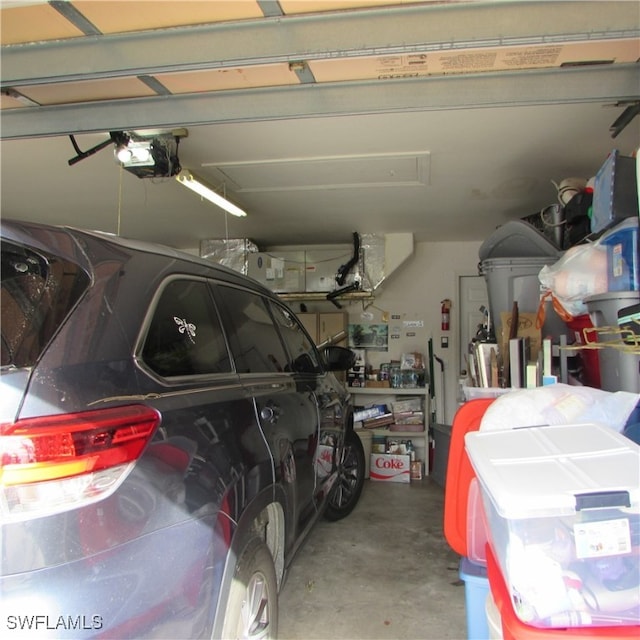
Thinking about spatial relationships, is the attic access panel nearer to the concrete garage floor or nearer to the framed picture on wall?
the framed picture on wall

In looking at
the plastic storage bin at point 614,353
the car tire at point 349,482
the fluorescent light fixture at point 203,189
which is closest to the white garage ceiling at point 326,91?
the fluorescent light fixture at point 203,189

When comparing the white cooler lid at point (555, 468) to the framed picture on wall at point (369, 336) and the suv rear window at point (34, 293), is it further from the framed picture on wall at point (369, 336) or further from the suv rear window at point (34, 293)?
the framed picture on wall at point (369, 336)

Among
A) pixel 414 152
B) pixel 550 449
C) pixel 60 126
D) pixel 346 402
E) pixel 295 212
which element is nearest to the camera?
pixel 550 449

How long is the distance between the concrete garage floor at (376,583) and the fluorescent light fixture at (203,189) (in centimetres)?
276

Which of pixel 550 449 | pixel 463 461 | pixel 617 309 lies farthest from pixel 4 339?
pixel 617 309

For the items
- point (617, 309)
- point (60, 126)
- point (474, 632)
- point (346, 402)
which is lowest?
point (474, 632)

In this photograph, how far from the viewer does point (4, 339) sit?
110 centimetres

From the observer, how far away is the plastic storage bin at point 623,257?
2027mm

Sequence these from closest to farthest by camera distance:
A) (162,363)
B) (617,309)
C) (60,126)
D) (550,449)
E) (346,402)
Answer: (550,449) < (162,363) < (617,309) < (60,126) < (346,402)

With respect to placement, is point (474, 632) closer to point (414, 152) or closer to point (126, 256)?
point (126, 256)

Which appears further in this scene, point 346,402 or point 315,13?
point 346,402

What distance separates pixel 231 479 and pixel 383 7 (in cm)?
176

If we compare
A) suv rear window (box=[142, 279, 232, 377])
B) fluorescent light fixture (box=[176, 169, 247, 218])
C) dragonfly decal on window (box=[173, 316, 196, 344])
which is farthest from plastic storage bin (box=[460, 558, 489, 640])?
fluorescent light fixture (box=[176, 169, 247, 218])

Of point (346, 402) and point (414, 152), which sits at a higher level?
point (414, 152)
